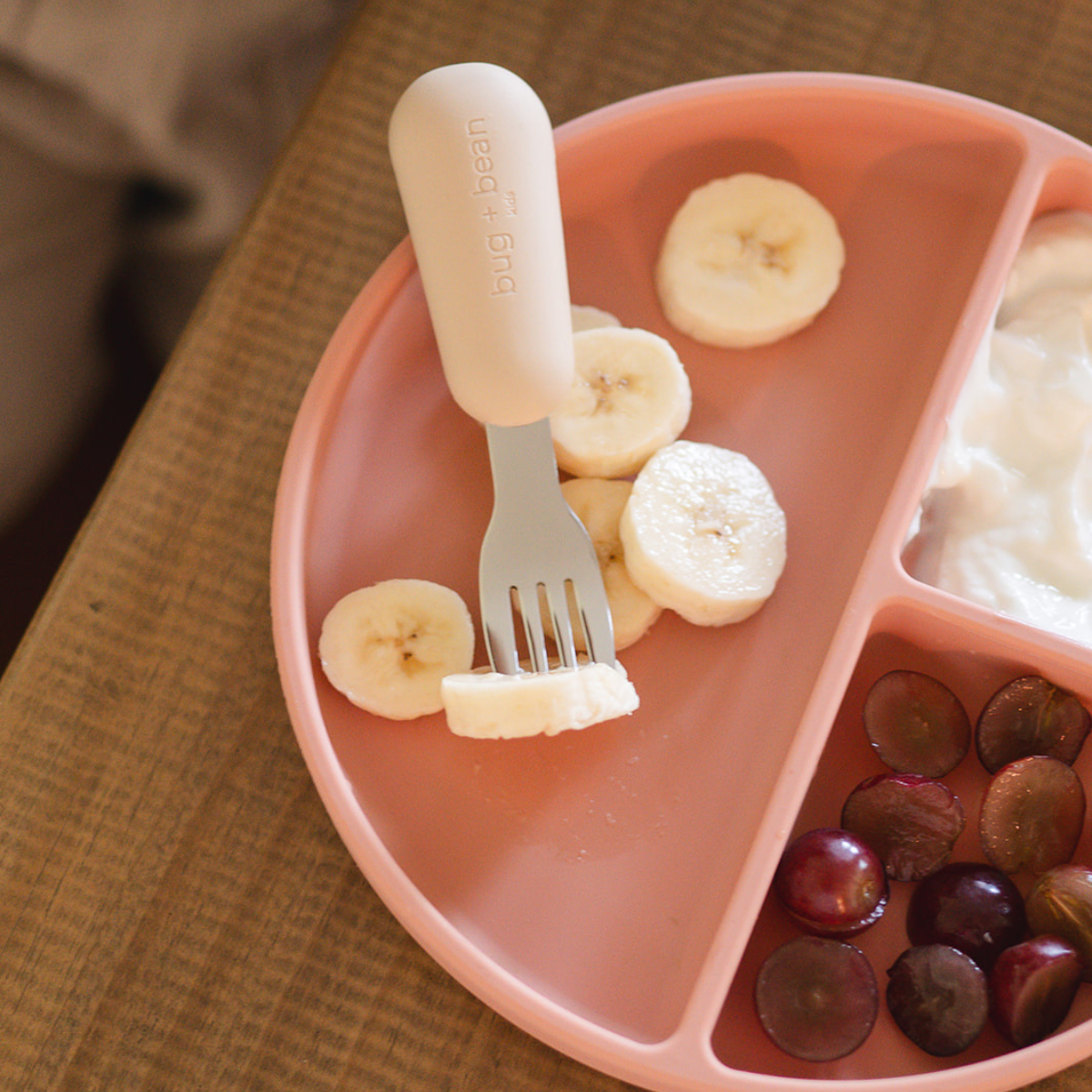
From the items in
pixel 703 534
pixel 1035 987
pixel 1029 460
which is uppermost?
pixel 1029 460

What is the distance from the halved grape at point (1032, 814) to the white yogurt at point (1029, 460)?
0.48 ft

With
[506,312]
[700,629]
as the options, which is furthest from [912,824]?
[506,312]

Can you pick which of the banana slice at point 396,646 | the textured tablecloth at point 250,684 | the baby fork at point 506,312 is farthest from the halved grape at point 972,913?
the banana slice at point 396,646

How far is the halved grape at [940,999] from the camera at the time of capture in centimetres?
87

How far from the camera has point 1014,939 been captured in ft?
2.98

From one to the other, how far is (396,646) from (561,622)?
153 millimetres

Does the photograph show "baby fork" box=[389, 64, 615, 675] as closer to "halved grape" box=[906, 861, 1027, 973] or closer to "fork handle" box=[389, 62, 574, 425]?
"fork handle" box=[389, 62, 574, 425]

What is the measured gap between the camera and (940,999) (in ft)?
2.88

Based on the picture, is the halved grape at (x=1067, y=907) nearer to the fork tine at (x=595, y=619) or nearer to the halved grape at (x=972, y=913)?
the halved grape at (x=972, y=913)

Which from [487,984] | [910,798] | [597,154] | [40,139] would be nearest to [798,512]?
[910,798]

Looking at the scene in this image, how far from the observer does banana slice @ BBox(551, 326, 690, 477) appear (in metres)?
1.02

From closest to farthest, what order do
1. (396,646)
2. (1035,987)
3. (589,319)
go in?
(1035,987) → (396,646) → (589,319)

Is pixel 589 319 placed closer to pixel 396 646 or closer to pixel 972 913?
pixel 396 646

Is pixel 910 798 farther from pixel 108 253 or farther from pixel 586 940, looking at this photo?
pixel 108 253
